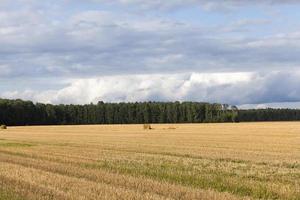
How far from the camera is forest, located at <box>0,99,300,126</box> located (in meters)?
143

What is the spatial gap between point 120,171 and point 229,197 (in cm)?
670

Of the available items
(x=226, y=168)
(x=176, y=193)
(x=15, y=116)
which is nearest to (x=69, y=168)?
(x=226, y=168)

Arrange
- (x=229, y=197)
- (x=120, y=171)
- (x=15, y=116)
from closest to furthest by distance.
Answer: (x=229, y=197), (x=120, y=171), (x=15, y=116)

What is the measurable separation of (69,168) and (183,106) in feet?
437

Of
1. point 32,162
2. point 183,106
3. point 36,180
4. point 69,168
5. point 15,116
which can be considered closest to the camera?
point 36,180

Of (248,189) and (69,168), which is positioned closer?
(248,189)

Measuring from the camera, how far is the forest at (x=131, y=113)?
5640 inches

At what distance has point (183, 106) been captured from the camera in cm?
15250

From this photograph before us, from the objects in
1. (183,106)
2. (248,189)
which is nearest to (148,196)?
(248,189)

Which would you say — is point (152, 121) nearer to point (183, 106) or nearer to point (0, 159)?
point (183, 106)

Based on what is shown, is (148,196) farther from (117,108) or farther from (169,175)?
(117,108)

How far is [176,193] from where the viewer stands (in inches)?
524

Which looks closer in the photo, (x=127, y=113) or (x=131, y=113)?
(x=131, y=113)

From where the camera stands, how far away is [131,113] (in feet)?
504
